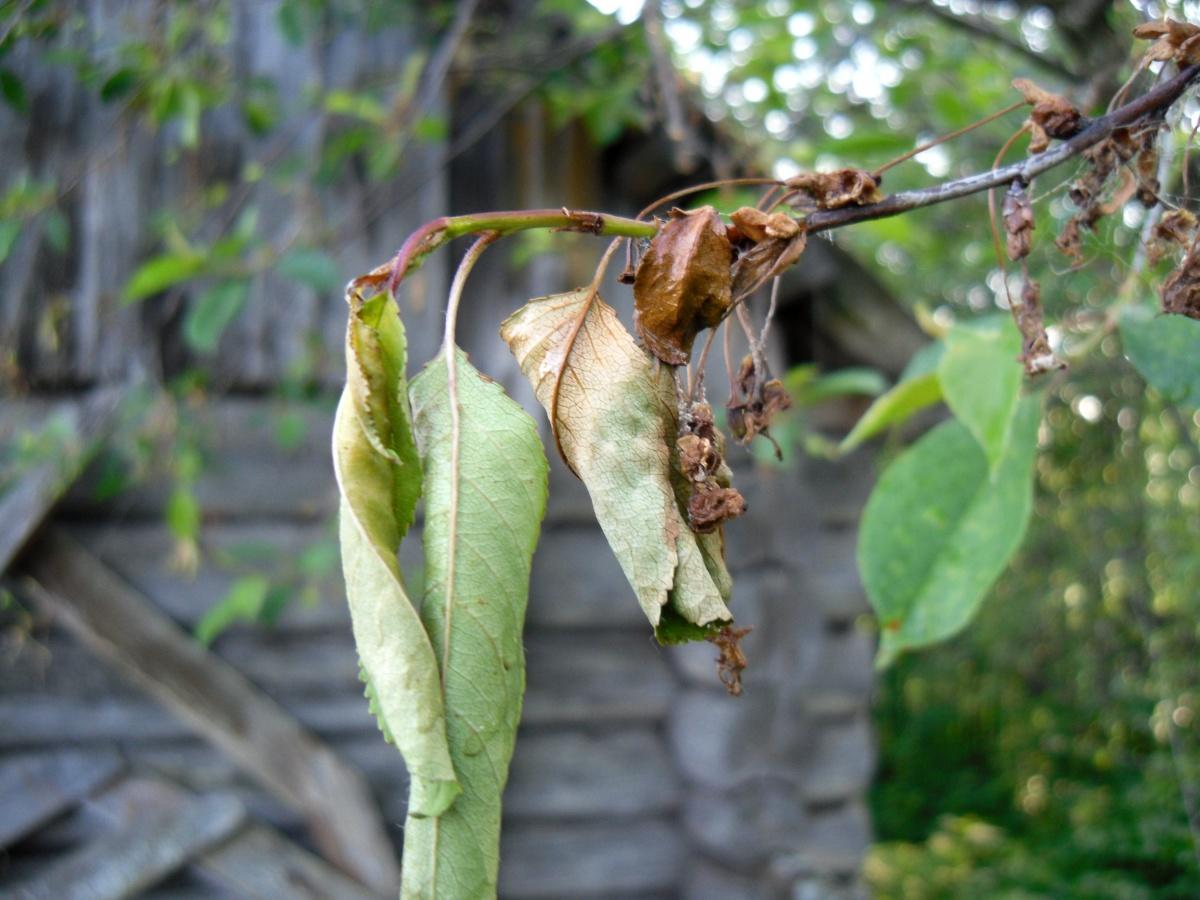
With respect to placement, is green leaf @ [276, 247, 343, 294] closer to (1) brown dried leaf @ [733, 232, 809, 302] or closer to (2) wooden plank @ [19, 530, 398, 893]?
(2) wooden plank @ [19, 530, 398, 893]

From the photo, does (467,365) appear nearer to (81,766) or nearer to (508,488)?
(508,488)

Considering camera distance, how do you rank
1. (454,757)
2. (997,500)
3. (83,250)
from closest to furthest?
(454,757)
(997,500)
(83,250)

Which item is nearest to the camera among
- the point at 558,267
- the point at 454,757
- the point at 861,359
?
the point at 454,757

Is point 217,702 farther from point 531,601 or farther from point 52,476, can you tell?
point 531,601

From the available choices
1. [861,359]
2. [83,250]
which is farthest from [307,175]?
[861,359]

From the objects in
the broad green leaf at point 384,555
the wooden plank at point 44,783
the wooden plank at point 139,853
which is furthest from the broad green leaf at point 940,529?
the wooden plank at point 44,783
